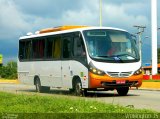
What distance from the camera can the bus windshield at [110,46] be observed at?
20.6 metres

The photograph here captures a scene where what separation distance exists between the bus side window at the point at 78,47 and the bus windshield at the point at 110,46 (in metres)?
0.31

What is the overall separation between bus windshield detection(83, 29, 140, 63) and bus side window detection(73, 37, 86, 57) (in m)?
0.31

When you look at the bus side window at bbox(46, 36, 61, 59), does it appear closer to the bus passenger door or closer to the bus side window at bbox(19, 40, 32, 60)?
the bus passenger door

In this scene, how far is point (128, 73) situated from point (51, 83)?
191 inches

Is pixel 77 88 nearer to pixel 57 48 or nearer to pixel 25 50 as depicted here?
pixel 57 48

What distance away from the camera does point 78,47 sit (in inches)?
838

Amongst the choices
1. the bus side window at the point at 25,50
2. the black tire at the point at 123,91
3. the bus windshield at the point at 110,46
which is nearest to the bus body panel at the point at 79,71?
the bus windshield at the point at 110,46

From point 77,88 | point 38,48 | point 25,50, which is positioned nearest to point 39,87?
point 38,48

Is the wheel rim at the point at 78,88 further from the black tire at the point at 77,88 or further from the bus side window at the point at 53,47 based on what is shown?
the bus side window at the point at 53,47

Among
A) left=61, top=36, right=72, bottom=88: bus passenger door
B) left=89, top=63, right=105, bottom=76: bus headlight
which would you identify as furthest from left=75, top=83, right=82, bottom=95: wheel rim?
left=89, top=63, right=105, bottom=76: bus headlight

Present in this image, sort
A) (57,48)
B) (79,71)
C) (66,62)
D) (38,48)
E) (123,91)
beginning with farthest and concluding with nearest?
(38,48)
(57,48)
(123,91)
(66,62)
(79,71)

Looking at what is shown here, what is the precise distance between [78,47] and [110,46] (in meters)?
1.43

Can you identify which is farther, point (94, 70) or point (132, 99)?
point (94, 70)

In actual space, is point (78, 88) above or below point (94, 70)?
below
